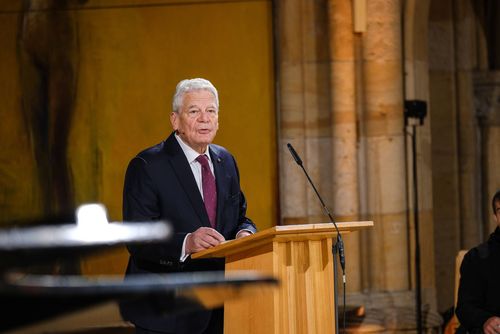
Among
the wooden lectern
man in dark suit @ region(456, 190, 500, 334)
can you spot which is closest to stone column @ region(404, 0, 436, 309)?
man in dark suit @ region(456, 190, 500, 334)

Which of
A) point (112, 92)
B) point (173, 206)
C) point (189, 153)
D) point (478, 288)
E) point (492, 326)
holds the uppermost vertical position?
point (112, 92)

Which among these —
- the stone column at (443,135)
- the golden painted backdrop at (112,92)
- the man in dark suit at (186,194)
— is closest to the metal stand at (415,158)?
the golden painted backdrop at (112,92)

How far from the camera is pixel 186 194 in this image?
5.23 meters

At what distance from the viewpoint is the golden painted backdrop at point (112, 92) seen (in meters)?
8.89

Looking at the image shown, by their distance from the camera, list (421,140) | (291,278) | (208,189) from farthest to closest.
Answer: (421,140)
(208,189)
(291,278)

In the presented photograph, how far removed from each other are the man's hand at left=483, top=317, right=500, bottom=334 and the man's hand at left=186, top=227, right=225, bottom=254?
1.99 metres

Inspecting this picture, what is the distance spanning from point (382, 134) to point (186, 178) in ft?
12.1

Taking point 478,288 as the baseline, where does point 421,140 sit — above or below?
above

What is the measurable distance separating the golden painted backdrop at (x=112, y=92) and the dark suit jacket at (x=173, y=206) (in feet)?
11.5

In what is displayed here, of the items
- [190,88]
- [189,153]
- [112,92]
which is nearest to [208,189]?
[189,153]

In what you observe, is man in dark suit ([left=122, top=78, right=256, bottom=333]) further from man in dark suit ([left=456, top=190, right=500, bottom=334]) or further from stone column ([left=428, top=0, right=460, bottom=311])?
stone column ([left=428, top=0, right=460, bottom=311])

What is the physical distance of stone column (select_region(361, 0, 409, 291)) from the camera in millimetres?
8695

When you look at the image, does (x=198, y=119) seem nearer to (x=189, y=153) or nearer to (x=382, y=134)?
(x=189, y=153)

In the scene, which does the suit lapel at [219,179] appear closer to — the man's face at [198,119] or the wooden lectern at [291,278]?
the man's face at [198,119]
